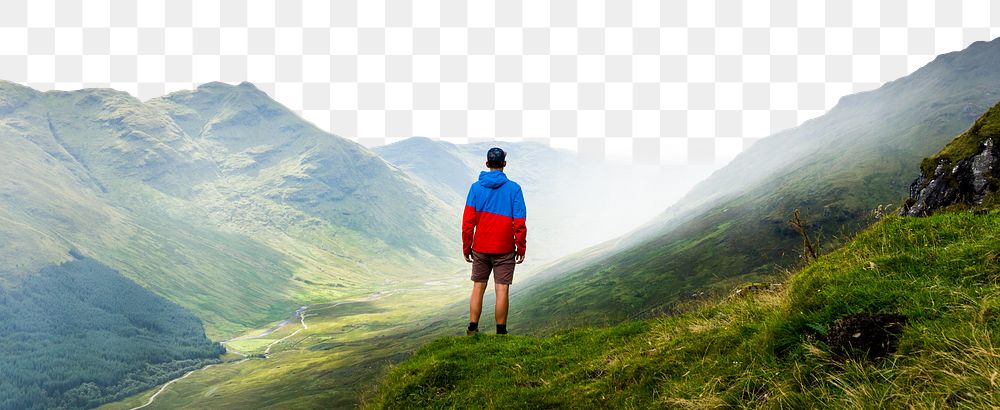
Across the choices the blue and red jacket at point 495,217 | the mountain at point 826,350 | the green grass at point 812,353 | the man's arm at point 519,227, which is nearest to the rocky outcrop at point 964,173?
the green grass at point 812,353

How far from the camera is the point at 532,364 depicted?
40.7ft

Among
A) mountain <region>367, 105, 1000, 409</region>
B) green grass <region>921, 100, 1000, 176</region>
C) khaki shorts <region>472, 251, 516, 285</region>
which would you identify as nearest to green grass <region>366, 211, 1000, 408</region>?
mountain <region>367, 105, 1000, 409</region>

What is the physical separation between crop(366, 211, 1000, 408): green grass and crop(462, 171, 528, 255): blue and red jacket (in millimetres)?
3702

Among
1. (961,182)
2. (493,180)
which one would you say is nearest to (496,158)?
(493,180)

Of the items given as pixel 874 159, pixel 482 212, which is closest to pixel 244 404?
pixel 482 212

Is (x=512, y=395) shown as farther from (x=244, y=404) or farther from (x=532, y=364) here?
(x=244, y=404)

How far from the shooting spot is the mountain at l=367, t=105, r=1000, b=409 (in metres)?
5.76

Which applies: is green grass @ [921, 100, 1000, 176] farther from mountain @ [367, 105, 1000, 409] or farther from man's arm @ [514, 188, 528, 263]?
man's arm @ [514, 188, 528, 263]

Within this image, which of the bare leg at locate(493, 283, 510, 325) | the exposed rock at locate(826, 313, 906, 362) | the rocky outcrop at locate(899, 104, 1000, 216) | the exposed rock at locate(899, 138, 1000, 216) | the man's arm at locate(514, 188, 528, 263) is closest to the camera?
the exposed rock at locate(826, 313, 906, 362)

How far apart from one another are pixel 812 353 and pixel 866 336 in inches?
27.8

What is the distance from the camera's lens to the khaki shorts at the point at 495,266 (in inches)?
596

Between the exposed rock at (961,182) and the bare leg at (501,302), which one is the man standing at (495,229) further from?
the exposed rock at (961,182)

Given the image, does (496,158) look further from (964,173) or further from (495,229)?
(964,173)

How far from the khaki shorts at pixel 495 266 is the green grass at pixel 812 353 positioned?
121 inches
